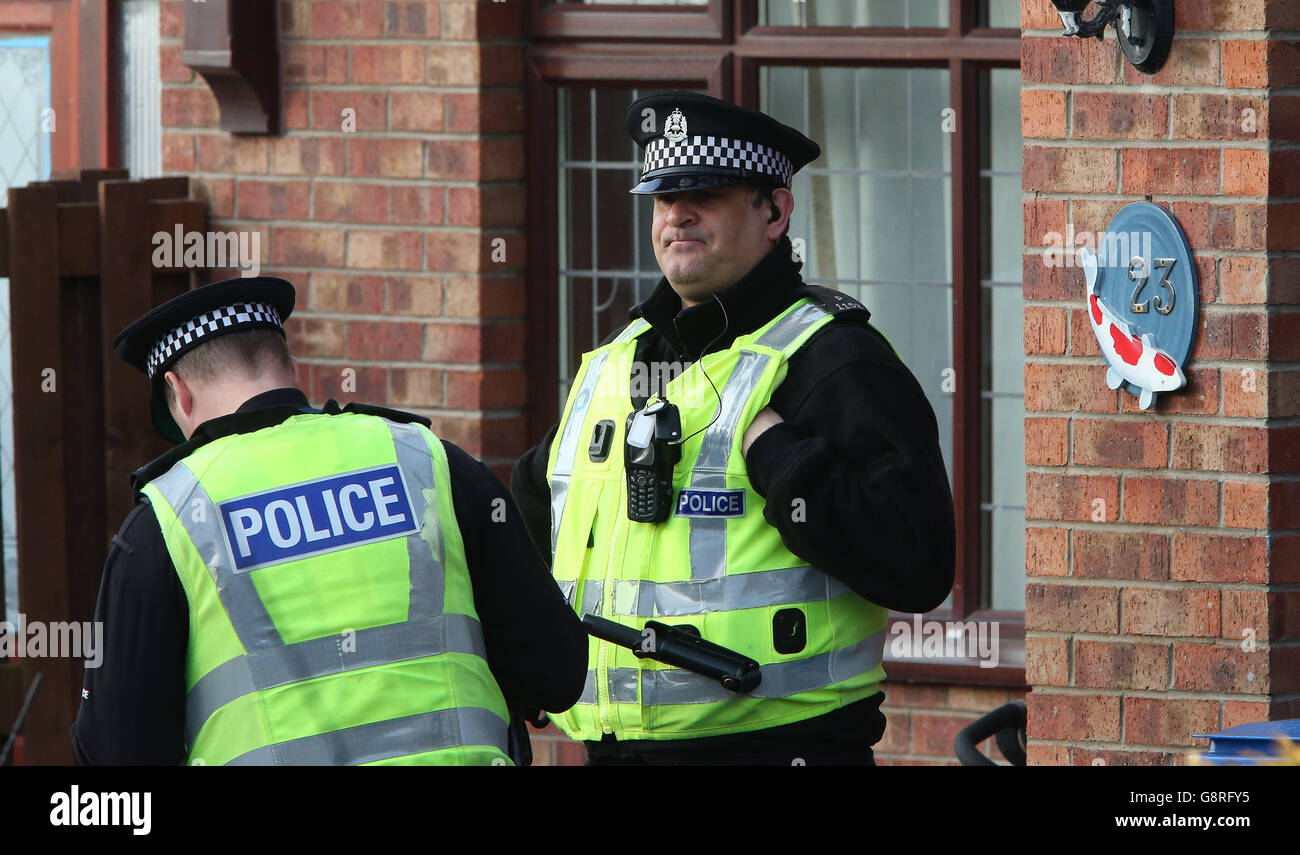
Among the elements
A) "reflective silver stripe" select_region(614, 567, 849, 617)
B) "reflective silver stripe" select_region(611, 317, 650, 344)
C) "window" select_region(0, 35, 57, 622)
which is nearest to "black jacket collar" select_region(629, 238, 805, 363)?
"reflective silver stripe" select_region(611, 317, 650, 344)

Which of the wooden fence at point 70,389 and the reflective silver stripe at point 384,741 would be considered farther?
the wooden fence at point 70,389

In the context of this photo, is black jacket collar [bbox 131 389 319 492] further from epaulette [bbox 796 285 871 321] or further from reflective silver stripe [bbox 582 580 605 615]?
epaulette [bbox 796 285 871 321]

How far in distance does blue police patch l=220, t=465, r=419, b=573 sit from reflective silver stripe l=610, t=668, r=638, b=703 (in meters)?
0.66

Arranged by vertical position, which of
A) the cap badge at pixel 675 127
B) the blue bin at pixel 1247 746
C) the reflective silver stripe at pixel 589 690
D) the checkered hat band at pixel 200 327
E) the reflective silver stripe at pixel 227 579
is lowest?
the reflective silver stripe at pixel 589 690

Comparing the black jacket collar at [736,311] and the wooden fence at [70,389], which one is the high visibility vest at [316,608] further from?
the wooden fence at [70,389]

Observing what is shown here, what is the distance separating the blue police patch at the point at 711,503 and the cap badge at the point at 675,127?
2.46 ft

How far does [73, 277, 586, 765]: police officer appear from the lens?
110 inches

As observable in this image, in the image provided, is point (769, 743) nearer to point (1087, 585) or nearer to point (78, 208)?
point (1087, 585)

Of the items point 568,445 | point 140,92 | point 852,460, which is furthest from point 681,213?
point 140,92

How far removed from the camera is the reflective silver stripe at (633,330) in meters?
3.72

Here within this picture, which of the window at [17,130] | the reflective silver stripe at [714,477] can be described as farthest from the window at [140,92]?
the reflective silver stripe at [714,477]

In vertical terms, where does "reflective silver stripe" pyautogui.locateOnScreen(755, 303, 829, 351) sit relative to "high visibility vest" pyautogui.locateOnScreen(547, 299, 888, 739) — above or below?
above

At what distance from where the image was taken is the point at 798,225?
16.9 ft

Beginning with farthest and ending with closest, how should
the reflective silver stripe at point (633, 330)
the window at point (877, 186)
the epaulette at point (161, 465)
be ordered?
1. the window at point (877, 186)
2. the reflective silver stripe at point (633, 330)
3. the epaulette at point (161, 465)
